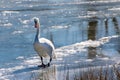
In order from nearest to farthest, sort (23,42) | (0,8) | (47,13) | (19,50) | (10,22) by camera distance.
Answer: (19,50) < (23,42) < (10,22) < (47,13) < (0,8)

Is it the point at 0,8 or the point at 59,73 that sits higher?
the point at 59,73

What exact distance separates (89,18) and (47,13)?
10.4 ft

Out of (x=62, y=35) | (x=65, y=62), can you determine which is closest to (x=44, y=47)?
(x=65, y=62)

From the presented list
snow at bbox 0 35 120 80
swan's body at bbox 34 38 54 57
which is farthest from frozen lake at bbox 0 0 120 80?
swan's body at bbox 34 38 54 57

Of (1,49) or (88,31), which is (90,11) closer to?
(88,31)

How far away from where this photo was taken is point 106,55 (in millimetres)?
13414

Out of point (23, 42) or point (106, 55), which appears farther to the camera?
point (23, 42)

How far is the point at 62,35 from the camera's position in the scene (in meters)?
17.6

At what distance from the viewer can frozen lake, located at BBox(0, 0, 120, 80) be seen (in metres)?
12.2

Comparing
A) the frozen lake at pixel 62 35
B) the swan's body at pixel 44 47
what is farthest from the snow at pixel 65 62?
the swan's body at pixel 44 47

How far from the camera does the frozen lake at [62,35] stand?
40.1 feet

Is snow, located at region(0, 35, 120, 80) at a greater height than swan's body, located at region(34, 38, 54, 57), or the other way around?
swan's body, located at region(34, 38, 54, 57)

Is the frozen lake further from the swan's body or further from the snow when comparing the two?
the swan's body

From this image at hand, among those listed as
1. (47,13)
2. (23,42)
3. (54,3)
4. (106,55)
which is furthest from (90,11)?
(106,55)
